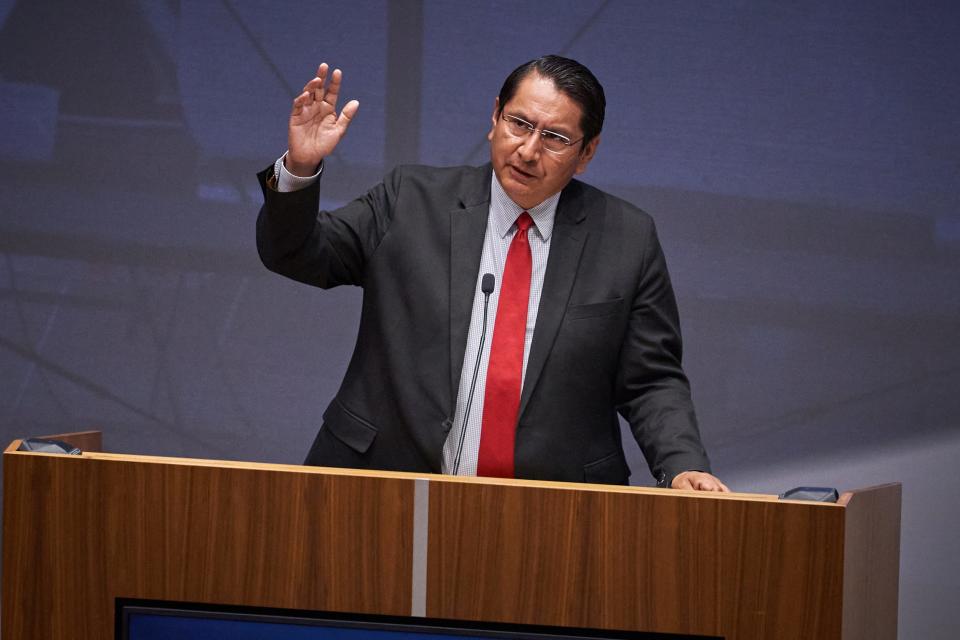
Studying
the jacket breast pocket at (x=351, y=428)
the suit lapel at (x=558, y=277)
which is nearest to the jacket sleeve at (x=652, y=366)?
the suit lapel at (x=558, y=277)

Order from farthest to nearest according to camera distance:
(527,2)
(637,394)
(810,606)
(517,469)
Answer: (527,2), (637,394), (517,469), (810,606)

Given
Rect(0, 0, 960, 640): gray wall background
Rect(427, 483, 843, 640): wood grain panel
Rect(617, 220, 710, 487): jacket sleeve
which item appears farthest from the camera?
Rect(0, 0, 960, 640): gray wall background

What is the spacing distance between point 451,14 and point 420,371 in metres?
1.78

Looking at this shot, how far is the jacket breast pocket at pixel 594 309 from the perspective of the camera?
6.88 ft

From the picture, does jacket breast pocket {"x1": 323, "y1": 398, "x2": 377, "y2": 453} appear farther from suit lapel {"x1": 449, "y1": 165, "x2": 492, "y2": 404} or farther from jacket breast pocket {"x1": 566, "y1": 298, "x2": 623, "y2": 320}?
jacket breast pocket {"x1": 566, "y1": 298, "x2": 623, "y2": 320}

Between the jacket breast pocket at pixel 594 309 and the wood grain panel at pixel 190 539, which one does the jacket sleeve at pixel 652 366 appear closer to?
the jacket breast pocket at pixel 594 309

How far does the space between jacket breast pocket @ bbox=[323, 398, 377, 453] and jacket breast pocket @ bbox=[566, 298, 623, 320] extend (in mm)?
418

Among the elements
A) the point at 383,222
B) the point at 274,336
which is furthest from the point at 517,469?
the point at 274,336

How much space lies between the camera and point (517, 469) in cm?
204

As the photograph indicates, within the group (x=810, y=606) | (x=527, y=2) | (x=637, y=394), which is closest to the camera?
(x=810, y=606)

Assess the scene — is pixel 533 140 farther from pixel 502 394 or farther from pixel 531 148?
pixel 502 394

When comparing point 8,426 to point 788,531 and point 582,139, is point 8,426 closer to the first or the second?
point 582,139

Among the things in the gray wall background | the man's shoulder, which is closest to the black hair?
the man's shoulder

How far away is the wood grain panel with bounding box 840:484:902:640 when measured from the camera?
1529 mm
